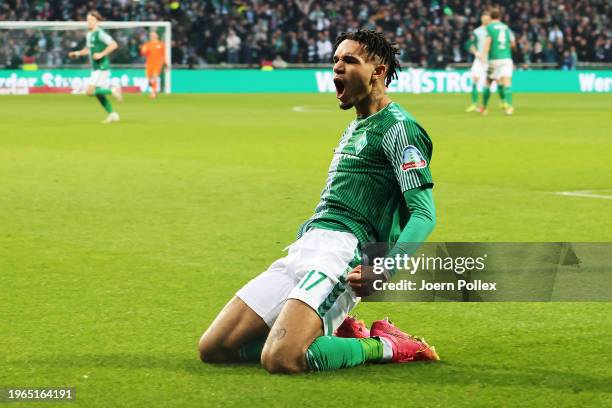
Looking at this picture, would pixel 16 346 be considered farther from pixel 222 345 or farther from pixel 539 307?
pixel 539 307

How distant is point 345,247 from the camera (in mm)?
5508

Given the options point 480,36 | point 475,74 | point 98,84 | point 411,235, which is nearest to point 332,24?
point 475,74

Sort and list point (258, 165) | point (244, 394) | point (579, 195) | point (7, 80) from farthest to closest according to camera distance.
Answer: point (7, 80), point (258, 165), point (579, 195), point (244, 394)

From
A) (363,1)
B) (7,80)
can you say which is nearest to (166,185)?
(7,80)

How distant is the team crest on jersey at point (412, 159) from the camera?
17.2 feet

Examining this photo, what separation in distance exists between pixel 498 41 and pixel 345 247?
21765 millimetres

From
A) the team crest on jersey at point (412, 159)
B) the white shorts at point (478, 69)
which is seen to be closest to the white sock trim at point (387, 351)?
the team crest on jersey at point (412, 159)

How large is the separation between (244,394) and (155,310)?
1981 mm

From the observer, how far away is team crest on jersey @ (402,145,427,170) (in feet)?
17.2


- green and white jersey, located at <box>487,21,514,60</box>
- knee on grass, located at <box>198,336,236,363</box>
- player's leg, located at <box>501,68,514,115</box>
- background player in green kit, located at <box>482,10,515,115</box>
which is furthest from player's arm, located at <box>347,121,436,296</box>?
green and white jersey, located at <box>487,21,514,60</box>

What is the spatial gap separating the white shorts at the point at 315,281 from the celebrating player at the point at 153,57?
103 ft

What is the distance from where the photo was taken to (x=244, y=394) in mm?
5047

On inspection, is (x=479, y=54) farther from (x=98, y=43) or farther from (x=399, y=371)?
(x=399, y=371)

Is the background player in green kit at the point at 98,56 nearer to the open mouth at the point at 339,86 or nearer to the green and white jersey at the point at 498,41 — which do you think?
the green and white jersey at the point at 498,41
